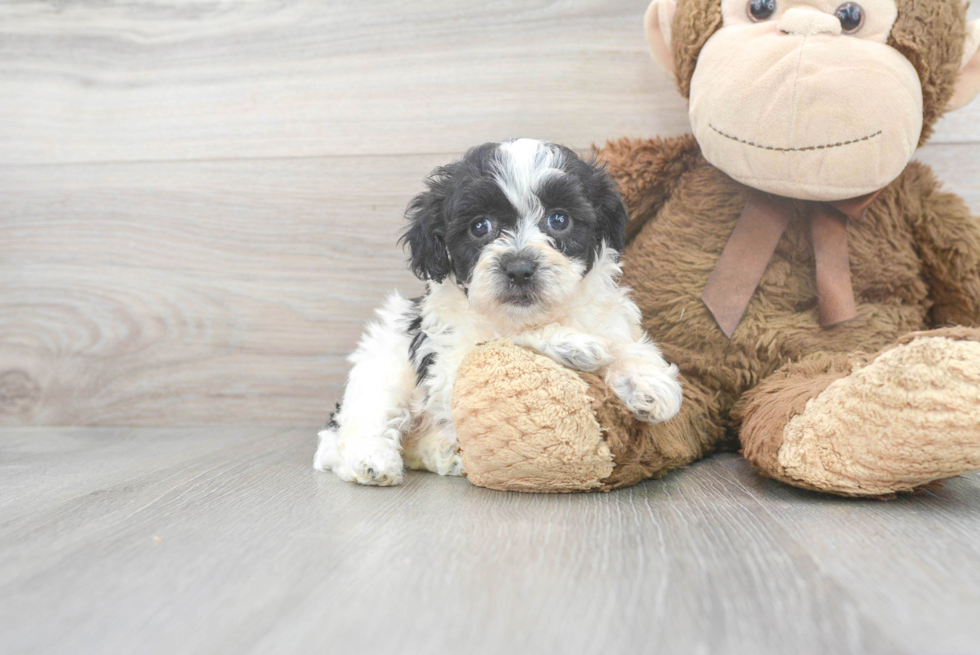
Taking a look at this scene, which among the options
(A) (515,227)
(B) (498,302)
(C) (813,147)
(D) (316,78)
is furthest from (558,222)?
(D) (316,78)

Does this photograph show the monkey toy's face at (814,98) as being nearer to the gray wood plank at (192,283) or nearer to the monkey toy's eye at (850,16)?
the monkey toy's eye at (850,16)

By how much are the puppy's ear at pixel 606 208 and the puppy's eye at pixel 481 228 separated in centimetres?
20

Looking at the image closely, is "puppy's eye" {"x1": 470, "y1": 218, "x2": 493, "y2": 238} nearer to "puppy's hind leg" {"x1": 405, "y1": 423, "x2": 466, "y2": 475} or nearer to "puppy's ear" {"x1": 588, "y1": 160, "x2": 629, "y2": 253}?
"puppy's ear" {"x1": 588, "y1": 160, "x2": 629, "y2": 253}

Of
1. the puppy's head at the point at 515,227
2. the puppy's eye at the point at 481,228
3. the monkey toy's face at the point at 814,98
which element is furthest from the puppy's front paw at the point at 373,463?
the monkey toy's face at the point at 814,98

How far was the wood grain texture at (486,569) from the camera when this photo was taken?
71 centimetres

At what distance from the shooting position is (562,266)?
4.16 ft

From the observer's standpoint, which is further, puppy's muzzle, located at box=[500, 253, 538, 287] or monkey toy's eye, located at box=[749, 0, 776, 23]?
monkey toy's eye, located at box=[749, 0, 776, 23]

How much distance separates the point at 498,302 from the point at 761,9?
0.78 m

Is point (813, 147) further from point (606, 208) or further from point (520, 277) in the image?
point (520, 277)

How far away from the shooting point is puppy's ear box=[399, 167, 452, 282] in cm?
136

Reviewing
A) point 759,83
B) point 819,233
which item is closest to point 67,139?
point 759,83

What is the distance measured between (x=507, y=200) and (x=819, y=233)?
0.65 meters

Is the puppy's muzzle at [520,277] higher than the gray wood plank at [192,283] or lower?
higher

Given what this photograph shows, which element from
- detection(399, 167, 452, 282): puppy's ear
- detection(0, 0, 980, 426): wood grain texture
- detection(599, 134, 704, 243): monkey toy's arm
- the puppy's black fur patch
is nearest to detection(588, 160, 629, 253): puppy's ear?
the puppy's black fur patch
